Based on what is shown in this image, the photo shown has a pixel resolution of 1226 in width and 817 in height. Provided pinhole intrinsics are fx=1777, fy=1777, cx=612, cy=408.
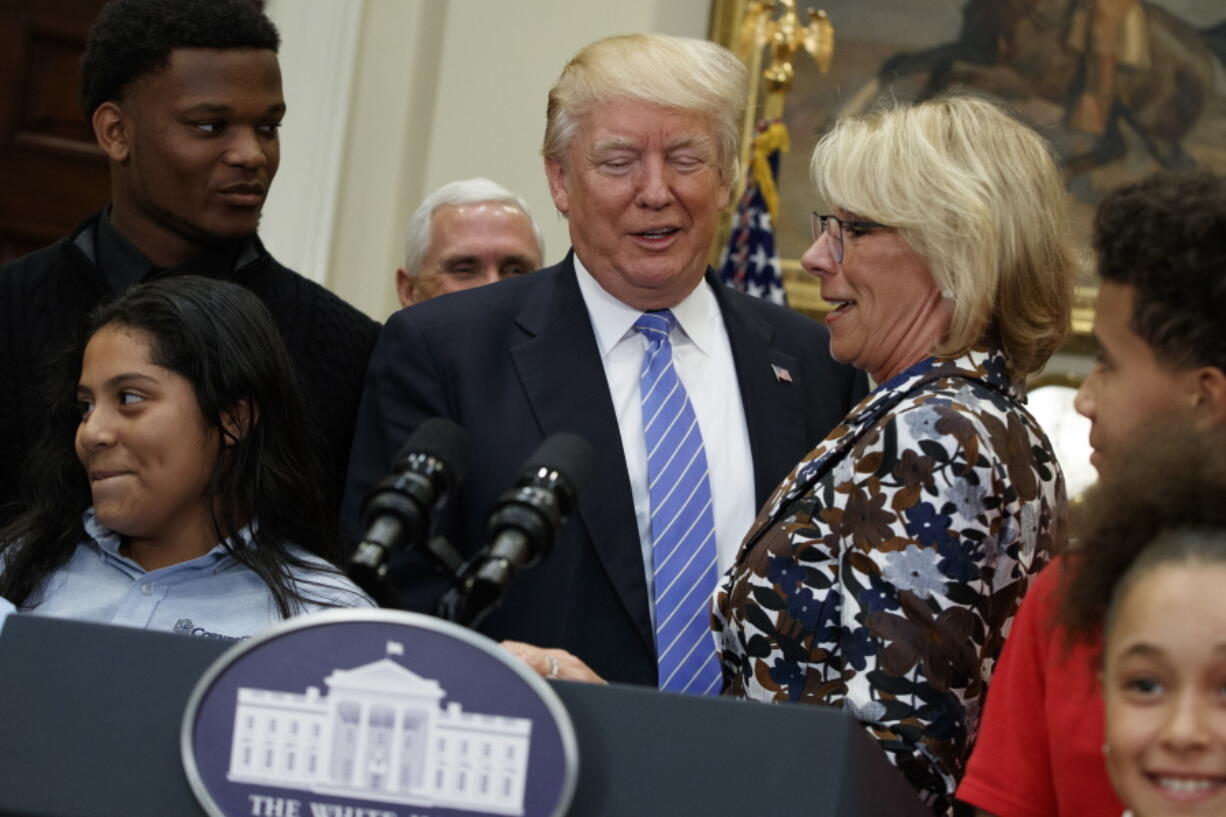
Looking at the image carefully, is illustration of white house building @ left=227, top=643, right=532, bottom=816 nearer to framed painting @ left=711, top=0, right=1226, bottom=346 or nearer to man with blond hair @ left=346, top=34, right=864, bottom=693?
man with blond hair @ left=346, top=34, right=864, bottom=693

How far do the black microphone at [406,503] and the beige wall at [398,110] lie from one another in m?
4.83

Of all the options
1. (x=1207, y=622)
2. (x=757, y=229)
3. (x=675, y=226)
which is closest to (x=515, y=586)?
(x=675, y=226)

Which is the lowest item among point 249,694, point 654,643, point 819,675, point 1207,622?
point 654,643

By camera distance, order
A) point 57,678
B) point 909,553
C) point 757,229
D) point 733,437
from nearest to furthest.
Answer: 1. point 57,678
2. point 909,553
3. point 733,437
4. point 757,229

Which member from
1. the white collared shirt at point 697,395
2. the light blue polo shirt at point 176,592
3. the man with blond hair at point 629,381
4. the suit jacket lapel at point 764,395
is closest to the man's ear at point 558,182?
the man with blond hair at point 629,381

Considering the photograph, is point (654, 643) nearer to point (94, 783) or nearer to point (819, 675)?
point (819, 675)

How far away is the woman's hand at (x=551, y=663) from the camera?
2322 mm

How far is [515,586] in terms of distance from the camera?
298 centimetres

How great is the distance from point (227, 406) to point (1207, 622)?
1.79m

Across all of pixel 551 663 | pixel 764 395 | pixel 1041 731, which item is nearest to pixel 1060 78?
pixel 764 395

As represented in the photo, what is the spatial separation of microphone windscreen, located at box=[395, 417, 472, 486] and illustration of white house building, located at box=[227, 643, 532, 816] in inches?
7.2

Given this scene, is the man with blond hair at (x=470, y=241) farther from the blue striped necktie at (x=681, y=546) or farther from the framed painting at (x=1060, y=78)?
the framed painting at (x=1060, y=78)

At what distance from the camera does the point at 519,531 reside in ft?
5.11

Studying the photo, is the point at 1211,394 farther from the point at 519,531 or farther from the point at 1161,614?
the point at 519,531
